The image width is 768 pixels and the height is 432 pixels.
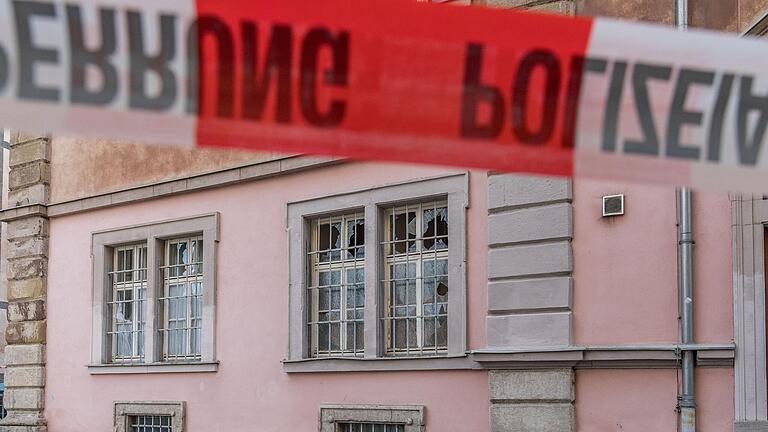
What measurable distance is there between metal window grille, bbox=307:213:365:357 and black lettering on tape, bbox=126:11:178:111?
9.96 metres

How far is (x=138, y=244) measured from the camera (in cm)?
1598

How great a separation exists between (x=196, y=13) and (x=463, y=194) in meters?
9.00

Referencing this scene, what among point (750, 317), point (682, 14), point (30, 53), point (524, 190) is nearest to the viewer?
point (30, 53)

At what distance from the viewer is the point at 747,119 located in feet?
11.4

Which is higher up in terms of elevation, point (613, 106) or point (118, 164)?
point (118, 164)

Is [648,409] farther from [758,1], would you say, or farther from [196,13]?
[196,13]

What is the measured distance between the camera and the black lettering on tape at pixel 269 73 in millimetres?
3188

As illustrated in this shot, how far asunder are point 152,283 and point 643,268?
23.6ft

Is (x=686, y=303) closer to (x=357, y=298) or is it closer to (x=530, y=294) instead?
(x=530, y=294)

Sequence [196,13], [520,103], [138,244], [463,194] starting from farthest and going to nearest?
[138,244] < [463,194] < [520,103] < [196,13]

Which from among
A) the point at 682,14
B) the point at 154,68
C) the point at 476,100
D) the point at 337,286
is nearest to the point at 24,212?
the point at 337,286

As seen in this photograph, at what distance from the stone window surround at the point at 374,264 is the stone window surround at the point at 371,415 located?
1.41ft

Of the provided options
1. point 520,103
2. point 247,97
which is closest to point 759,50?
point 520,103

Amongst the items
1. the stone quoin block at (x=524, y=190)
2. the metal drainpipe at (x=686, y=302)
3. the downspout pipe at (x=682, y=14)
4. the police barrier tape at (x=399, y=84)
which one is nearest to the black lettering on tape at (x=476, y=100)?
the police barrier tape at (x=399, y=84)
